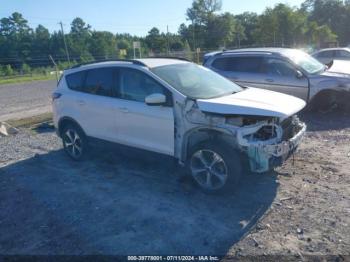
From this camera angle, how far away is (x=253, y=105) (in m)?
4.51

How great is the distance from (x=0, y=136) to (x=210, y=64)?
6093 millimetres

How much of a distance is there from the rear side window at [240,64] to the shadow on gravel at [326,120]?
1768mm

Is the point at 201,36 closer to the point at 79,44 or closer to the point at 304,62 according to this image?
the point at 79,44

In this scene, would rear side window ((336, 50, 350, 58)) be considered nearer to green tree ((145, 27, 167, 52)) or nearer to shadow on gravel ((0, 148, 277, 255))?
shadow on gravel ((0, 148, 277, 255))

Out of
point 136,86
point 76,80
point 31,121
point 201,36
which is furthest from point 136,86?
point 201,36

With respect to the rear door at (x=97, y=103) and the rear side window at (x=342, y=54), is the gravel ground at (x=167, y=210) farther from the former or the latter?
the rear side window at (x=342, y=54)

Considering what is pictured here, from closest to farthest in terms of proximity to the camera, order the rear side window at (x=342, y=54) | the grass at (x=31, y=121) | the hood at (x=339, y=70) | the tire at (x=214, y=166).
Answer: the tire at (x=214, y=166)
the hood at (x=339, y=70)
the grass at (x=31, y=121)
the rear side window at (x=342, y=54)

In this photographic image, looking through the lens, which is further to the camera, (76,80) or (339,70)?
(339,70)

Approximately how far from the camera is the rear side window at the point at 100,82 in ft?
19.1

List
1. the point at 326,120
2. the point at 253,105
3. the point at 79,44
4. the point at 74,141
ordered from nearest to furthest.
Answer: the point at 253,105
the point at 74,141
the point at 326,120
the point at 79,44

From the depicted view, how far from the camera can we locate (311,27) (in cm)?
4628

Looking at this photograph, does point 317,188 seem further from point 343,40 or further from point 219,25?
point 219,25

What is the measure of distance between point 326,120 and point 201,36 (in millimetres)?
62581

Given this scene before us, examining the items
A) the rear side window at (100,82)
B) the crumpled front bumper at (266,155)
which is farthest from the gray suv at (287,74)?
the rear side window at (100,82)
